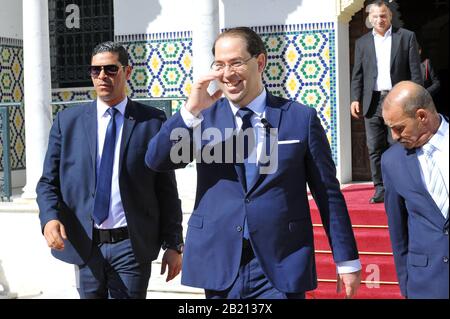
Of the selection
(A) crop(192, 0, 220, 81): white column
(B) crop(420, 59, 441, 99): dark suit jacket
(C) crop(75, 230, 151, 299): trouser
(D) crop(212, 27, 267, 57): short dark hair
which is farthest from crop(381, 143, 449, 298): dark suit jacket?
(A) crop(192, 0, 220, 81): white column

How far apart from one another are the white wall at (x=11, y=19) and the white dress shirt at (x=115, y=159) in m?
7.37

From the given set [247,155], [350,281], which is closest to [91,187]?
[247,155]

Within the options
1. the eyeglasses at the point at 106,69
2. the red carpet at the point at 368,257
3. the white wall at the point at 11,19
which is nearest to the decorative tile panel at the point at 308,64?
the red carpet at the point at 368,257

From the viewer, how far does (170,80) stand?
10.3 metres

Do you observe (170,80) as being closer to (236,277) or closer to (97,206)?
(97,206)

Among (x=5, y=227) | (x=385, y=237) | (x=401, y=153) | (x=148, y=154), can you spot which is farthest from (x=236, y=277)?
(x=5, y=227)

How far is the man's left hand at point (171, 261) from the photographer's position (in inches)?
173

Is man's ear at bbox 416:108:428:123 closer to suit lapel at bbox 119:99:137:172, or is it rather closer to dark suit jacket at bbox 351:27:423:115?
suit lapel at bbox 119:99:137:172

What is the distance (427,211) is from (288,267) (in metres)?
0.64

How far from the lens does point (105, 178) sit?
4.27 m

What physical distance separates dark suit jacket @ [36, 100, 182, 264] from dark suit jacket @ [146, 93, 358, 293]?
57cm

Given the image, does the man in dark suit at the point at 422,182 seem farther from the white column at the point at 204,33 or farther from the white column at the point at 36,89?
the white column at the point at 36,89

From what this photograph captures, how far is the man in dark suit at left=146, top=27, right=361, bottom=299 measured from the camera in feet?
11.9

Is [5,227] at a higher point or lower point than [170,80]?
lower
